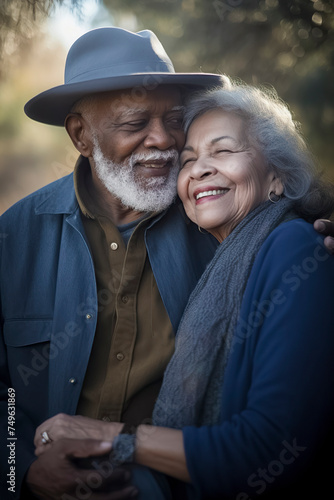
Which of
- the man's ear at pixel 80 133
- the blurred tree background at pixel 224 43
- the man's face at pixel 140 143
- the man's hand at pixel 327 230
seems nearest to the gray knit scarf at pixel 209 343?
the man's hand at pixel 327 230

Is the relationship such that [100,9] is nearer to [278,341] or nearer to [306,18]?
[306,18]

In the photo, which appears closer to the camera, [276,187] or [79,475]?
[79,475]

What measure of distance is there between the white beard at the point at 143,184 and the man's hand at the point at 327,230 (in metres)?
0.68

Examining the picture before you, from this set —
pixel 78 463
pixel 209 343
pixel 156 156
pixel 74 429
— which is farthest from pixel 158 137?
pixel 78 463

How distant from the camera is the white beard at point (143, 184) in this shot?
1981 millimetres

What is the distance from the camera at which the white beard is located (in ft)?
6.50

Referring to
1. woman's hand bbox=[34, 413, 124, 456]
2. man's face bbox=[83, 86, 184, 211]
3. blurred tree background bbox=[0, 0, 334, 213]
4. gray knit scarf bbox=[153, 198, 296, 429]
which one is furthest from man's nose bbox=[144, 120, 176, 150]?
woman's hand bbox=[34, 413, 124, 456]

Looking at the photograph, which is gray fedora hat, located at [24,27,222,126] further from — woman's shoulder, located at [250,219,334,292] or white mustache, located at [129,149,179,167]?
woman's shoulder, located at [250,219,334,292]

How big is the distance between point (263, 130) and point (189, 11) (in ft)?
4.08

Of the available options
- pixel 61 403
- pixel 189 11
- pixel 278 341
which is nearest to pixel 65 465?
pixel 61 403

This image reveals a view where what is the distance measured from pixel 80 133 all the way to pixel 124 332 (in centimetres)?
100

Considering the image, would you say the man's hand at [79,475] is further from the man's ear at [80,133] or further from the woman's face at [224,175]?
the man's ear at [80,133]

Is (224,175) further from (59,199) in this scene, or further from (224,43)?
(224,43)

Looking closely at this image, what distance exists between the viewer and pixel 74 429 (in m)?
1.54
